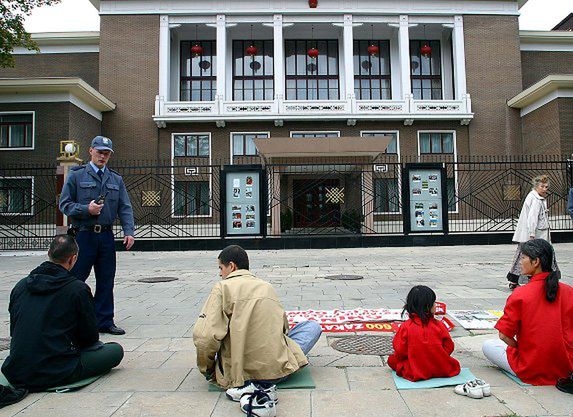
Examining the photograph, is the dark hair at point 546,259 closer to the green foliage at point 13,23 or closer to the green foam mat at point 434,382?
the green foam mat at point 434,382

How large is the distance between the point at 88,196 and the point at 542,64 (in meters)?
34.1

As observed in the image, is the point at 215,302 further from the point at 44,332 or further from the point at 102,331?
the point at 102,331

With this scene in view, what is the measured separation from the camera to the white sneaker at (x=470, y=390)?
3.21m

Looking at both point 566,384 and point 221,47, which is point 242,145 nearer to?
point 221,47

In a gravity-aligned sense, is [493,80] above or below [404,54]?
below

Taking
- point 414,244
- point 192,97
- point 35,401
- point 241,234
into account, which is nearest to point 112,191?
point 35,401

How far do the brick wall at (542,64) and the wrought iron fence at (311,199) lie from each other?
275 inches

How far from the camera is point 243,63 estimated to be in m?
31.8

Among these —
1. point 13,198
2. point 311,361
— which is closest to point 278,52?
point 13,198

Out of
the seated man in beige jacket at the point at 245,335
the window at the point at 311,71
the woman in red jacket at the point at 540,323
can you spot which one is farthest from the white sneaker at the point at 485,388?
the window at the point at 311,71

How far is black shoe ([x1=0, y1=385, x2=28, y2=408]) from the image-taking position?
3.17 m

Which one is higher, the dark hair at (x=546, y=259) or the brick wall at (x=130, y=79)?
the brick wall at (x=130, y=79)

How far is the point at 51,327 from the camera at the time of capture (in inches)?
132

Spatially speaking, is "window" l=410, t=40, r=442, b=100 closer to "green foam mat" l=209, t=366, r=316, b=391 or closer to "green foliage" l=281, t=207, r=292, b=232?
"green foliage" l=281, t=207, r=292, b=232
